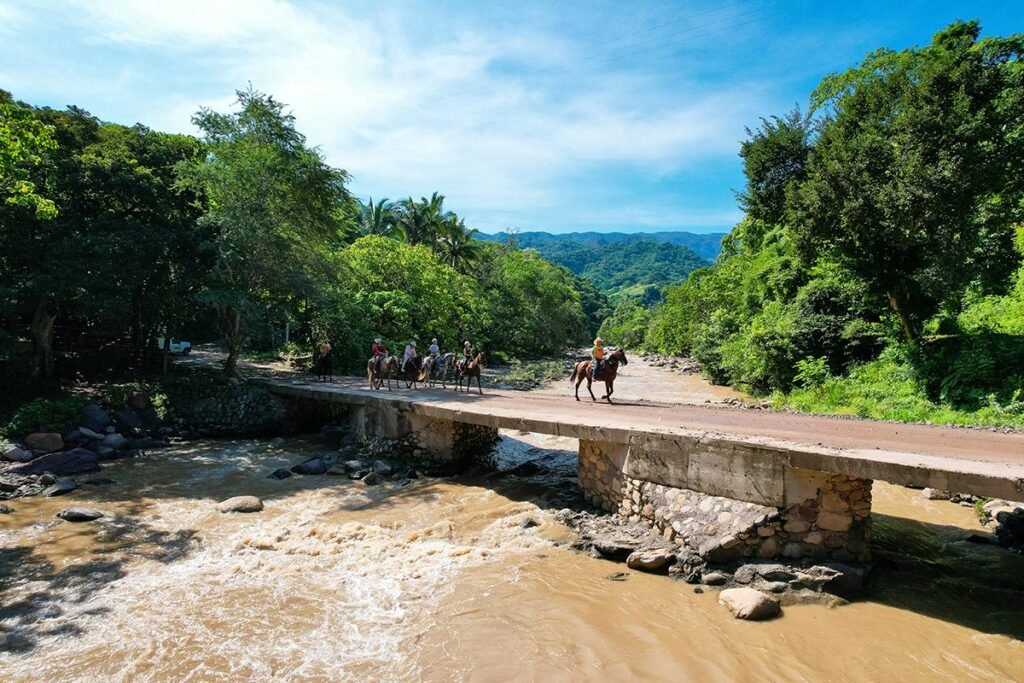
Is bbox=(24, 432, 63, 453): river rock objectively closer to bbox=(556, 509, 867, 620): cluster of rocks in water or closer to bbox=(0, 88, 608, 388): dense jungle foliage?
bbox=(0, 88, 608, 388): dense jungle foliage

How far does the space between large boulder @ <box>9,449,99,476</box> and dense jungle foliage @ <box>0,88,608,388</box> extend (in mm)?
4612

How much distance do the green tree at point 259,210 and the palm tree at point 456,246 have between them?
2652cm

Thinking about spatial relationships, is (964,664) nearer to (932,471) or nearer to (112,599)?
(932,471)

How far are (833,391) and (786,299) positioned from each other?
9.74 metres

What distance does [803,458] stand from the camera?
7.81m

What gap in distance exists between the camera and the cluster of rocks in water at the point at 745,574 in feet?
24.0

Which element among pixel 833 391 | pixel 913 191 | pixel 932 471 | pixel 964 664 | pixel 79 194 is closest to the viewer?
pixel 964 664

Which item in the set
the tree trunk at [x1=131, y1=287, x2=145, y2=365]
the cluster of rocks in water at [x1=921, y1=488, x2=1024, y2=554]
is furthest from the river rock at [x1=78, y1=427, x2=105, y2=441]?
the cluster of rocks in water at [x1=921, y1=488, x2=1024, y2=554]

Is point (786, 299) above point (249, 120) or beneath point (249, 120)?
beneath

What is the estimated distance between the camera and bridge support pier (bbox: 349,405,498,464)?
14870 millimetres

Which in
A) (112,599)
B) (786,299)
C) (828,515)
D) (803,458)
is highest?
(786,299)

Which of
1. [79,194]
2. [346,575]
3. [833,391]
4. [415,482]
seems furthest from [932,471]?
[79,194]

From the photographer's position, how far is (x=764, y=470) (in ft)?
26.8

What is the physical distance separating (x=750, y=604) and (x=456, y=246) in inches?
1775
